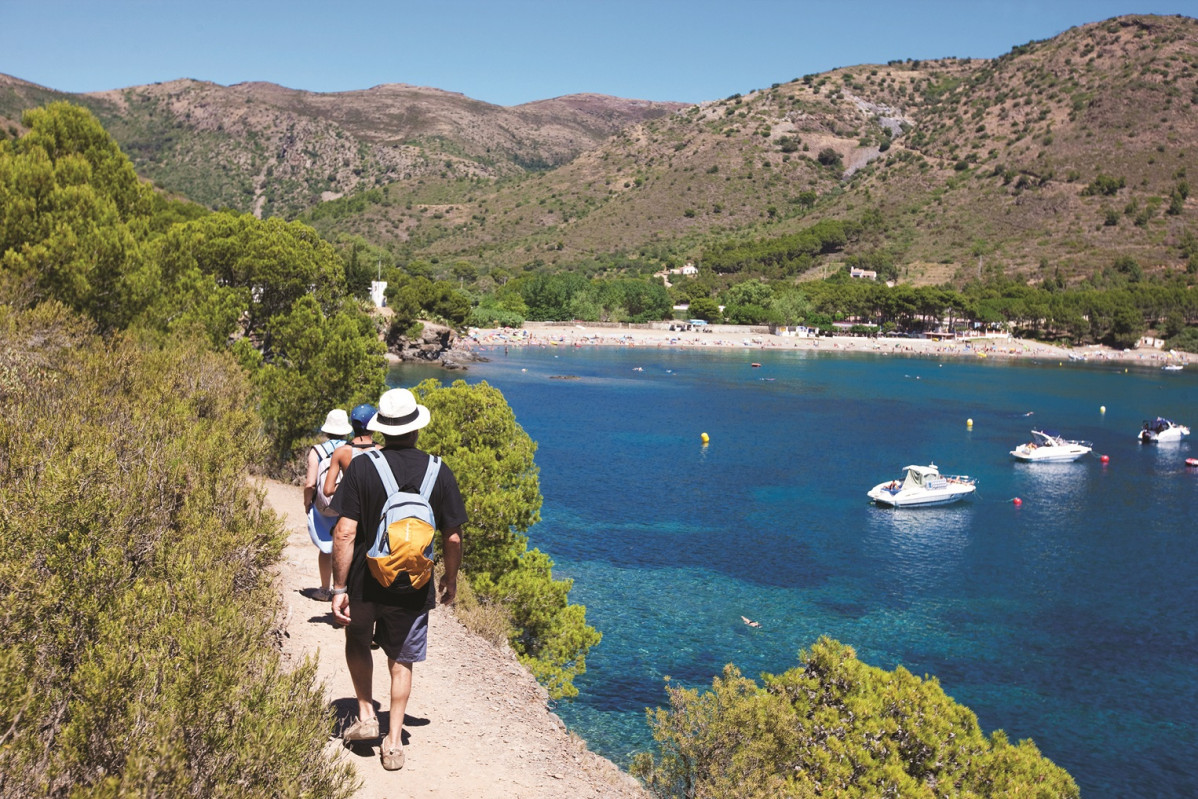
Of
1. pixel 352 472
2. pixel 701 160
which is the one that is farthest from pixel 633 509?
pixel 701 160

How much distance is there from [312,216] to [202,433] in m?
184

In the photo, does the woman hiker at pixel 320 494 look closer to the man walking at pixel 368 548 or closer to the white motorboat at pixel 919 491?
the man walking at pixel 368 548

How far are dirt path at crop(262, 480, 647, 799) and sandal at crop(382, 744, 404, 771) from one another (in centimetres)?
9

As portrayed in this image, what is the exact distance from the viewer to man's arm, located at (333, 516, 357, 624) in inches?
230

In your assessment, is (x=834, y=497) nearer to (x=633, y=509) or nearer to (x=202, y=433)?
(x=633, y=509)

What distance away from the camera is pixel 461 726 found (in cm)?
809

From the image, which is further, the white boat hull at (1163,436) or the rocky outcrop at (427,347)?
the rocky outcrop at (427,347)

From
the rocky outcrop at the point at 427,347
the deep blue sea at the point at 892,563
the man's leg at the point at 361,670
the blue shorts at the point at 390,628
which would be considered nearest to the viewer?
the blue shorts at the point at 390,628

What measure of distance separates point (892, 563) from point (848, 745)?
20.8 metres

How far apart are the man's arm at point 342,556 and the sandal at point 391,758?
114cm

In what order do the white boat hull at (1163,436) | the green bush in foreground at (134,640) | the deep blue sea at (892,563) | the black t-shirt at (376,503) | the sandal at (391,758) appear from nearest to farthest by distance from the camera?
1. the green bush in foreground at (134,640)
2. the black t-shirt at (376,503)
3. the sandal at (391,758)
4. the deep blue sea at (892,563)
5. the white boat hull at (1163,436)

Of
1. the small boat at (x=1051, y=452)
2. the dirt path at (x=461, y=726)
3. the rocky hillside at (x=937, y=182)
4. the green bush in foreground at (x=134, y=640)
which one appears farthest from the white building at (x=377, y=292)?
the green bush in foreground at (x=134, y=640)

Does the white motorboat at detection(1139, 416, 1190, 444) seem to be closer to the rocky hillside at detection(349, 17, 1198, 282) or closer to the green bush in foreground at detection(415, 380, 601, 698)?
the green bush in foreground at detection(415, 380, 601, 698)

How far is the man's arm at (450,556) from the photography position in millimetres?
6137
